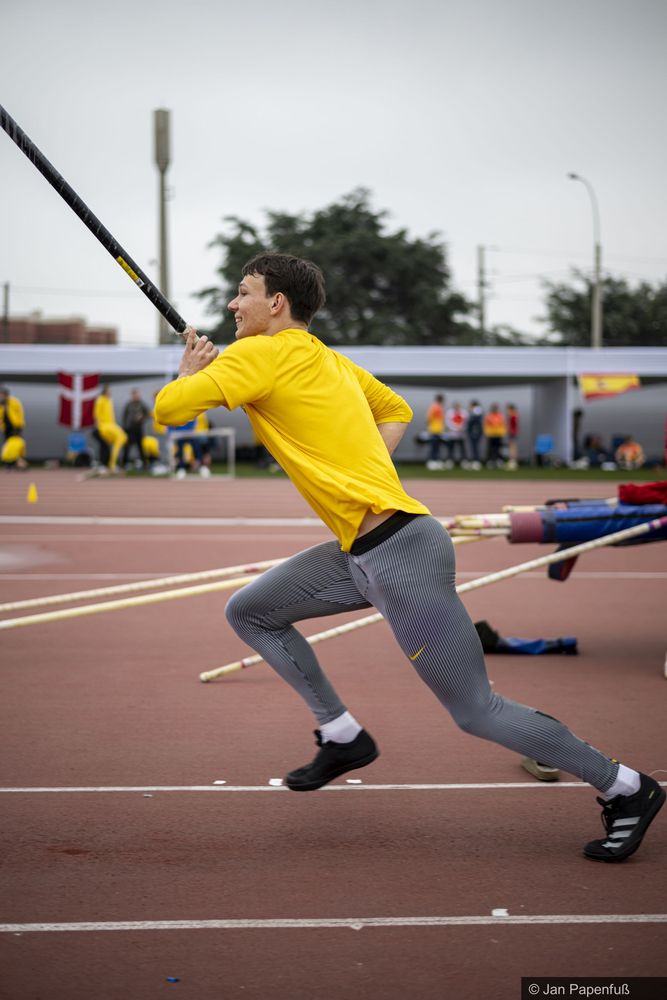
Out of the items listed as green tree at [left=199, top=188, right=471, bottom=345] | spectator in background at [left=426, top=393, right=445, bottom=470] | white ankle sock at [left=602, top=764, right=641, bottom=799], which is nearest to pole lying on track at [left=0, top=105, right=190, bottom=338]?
white ankle sock at [left=602, top=764, right=641, bottom=799]

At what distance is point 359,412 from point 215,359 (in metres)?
0.52

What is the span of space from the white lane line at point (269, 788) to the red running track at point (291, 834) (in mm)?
16

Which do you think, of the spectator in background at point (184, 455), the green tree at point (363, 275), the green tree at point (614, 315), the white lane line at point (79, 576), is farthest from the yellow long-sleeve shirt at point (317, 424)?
the green tree at point (614, 315)

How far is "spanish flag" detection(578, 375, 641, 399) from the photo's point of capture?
34312 mm

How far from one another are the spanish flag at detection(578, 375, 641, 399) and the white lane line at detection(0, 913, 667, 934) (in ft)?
103

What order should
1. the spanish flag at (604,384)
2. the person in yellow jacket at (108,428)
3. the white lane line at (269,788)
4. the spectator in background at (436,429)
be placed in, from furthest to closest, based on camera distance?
the spanish flag at (604,384) < the spectator in background at (436,429) < the person in yellow jacket at (108,428) < the white lane line at (269,788)

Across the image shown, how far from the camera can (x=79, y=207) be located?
4.50 meters

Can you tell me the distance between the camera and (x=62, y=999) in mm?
3143

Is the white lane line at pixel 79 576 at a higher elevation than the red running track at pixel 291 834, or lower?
lower

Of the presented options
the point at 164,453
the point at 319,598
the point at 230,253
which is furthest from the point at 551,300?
the point at 319,598

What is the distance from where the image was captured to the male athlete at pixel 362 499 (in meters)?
3.96

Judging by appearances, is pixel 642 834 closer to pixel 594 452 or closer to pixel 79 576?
pixel 79 576

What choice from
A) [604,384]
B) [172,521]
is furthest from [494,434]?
[172,521]

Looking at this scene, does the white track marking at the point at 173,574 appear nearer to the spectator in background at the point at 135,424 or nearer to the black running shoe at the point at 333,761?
the black running shoe at the point at 333,761
